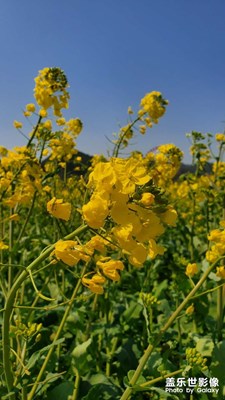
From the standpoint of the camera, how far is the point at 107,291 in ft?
10.4

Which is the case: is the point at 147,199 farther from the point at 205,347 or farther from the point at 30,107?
the point at 30,107

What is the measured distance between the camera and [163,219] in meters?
1.34

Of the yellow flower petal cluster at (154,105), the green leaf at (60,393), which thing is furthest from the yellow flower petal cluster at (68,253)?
the yellow flower petal cluster at (154,105)

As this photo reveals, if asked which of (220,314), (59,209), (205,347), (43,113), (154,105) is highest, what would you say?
(154,105)

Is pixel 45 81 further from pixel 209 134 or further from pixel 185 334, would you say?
pixel 185 334

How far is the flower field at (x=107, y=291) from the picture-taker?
1.27 meters

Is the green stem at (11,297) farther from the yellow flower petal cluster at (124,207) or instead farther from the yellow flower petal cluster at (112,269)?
the yellow flower petal cluster at (112,269)

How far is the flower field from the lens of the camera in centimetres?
127

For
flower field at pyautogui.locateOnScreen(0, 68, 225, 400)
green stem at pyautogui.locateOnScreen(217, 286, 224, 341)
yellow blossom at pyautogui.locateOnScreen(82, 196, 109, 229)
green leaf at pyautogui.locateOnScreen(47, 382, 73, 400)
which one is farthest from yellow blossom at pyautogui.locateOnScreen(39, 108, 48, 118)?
yellow blossom at pyautogui.locateOnScreen(82, 196, 109, 229)

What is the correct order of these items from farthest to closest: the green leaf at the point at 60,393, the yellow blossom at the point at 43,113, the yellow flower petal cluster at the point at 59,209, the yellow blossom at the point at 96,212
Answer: the yellow blossom at the point at 43,113 < the green leaf at the point at 60,393 < the yellow flower petal cluster at the point at 59,209 < the yellow blossom at the point at 96,212

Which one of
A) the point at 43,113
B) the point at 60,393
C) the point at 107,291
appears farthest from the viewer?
the point at 107,291

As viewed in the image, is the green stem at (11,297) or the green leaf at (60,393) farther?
the green leaf at (60,393)

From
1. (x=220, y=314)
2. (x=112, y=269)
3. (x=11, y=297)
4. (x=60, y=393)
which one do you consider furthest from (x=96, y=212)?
(x=220, y=314)

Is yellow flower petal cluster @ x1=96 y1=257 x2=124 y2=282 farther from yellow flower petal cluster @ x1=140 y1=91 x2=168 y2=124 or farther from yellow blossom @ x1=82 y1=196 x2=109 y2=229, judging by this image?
yellow flower petal cluster @ x1=140 y1=91 x2=168 y2=124
